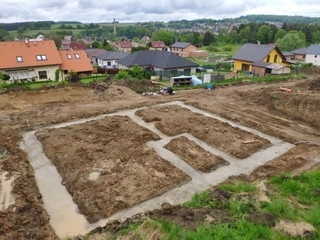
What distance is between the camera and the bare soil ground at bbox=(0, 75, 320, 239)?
26.1 feet

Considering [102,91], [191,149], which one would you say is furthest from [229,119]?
[102,91]

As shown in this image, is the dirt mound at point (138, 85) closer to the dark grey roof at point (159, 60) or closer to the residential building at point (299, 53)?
the dark grey roof at point (159, 60)

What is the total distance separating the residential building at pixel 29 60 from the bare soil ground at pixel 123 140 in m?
7.20

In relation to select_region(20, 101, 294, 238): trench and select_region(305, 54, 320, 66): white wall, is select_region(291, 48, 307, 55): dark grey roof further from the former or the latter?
select_region(20, 101, 294, 238): trench

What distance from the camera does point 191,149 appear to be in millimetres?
11445

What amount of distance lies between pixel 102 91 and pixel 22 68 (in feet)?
34.4

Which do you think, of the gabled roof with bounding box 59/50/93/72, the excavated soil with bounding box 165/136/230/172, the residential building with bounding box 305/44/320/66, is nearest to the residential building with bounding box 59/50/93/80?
the gabled roof with bounding box 59/50/93/72

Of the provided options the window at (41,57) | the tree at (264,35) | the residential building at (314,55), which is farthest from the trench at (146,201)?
the tree at (264,35)

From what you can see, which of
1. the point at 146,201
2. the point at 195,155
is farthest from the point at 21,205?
the point at 195,155

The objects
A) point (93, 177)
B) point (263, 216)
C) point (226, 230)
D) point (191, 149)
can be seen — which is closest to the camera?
point (226, 230)

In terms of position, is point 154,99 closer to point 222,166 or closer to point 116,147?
point 116,147

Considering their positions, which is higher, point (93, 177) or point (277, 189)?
point (277, 189)

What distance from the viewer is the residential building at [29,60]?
25797mm

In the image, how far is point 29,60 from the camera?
26.7 metres
